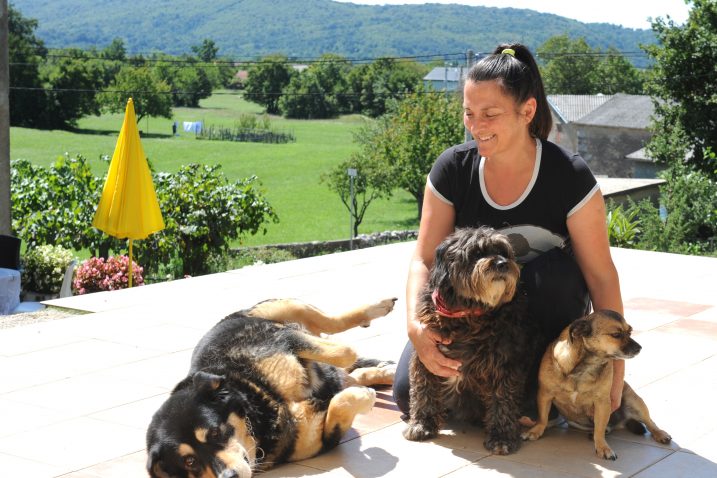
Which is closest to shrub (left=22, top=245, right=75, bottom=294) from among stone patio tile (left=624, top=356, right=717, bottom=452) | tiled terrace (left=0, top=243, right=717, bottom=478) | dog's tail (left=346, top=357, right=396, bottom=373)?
tiled terrace (left=0, top=243, right=717, bottom=478)

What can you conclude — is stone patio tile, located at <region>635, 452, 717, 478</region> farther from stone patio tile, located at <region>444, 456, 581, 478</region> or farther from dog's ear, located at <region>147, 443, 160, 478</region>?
dog's ear, located at <region>147, 443, 160, 478</region>

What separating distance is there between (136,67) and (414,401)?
9719cm

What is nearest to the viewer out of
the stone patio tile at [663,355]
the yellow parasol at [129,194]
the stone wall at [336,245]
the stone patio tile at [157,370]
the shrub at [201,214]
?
the stone patio tile at [157,370]

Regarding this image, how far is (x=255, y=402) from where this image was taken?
352 cm

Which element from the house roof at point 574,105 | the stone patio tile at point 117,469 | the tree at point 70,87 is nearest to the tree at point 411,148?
the house roof at point 574,105

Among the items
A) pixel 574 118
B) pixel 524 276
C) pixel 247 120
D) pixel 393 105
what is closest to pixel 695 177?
pixel 524 276

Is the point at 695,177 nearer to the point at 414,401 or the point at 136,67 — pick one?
the point at 414,401

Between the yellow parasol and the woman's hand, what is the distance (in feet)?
20.8

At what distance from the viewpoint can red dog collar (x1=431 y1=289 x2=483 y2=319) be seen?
12.2 feet

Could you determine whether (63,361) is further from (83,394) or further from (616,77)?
(616,77)

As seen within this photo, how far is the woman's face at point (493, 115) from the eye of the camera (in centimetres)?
398

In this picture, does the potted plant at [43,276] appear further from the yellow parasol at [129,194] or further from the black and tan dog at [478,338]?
the black and tan dog at [478,338]

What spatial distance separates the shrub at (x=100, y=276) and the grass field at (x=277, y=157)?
28828mm

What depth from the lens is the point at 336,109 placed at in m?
Result: 106
